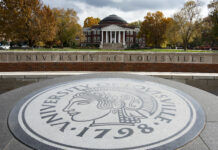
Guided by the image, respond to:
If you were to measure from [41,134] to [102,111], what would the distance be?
0.97 m

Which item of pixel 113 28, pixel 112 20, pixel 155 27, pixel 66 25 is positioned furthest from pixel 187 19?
pixel 112 20

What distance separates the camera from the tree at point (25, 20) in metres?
23.0

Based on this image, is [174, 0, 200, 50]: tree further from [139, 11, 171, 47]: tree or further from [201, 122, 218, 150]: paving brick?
[201, 122, 218, 150]: paving brick

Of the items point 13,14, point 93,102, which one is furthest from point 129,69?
point 13,14

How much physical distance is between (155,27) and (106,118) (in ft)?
156

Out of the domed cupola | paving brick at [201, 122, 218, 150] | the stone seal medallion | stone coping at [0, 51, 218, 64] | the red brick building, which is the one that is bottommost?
paving brick at [201, 122, 218, 150]

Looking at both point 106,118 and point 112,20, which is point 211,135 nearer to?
point 106,118

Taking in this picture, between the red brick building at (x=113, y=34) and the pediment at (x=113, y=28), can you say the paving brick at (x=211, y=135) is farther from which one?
the pediment at (x=113, y=28)

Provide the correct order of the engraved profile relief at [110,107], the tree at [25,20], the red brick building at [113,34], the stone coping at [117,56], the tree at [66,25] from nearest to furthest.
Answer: the engraved profile relief at [110,107]
the stone coping at [117,56]
the tree at [25,20]
the tree at [66,25]
the red brick building at [113,34]

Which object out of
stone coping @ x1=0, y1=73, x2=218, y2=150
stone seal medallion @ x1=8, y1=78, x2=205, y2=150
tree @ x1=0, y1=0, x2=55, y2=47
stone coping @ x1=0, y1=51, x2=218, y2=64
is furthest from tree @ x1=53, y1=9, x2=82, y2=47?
stone seal medallion @ x1=8, y1=78, x2=205, y2=150

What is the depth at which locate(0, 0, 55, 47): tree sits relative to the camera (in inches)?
907

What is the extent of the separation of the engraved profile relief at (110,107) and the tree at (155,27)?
148ft

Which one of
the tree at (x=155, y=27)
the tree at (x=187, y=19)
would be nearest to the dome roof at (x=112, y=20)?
the tree at (x=155, y=27)

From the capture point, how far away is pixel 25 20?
23.5 meters
